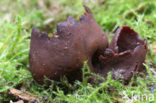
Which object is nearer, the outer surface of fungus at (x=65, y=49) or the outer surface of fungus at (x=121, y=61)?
the outer surface of fungus at (x=65, y=49)

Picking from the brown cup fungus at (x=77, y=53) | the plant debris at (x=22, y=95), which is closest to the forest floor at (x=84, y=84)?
the plant debris at (x=22, y=95)

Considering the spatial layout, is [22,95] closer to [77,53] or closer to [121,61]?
[77,53]

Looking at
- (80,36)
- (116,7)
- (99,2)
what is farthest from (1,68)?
(99,2)

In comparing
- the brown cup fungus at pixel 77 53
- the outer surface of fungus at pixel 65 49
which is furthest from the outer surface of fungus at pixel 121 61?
the outer surface of fungus at pixel 65 49

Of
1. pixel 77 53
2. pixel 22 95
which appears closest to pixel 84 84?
pixel 77 53

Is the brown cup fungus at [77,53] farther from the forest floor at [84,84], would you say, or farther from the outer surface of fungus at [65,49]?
the forest floor at [84,84]

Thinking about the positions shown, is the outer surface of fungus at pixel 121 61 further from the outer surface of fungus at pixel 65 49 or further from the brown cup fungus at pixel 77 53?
the outer surface of fungus at pixel 65 49

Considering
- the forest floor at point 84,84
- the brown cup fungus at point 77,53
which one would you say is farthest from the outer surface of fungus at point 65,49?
the forest floor at point 84,84

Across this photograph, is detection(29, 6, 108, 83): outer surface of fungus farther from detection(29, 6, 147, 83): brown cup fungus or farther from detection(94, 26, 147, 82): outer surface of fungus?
detection(94, 26, 147, 82): outer surface of fungus

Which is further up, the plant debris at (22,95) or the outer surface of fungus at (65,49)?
the outer surface of fungus at (65,49)
